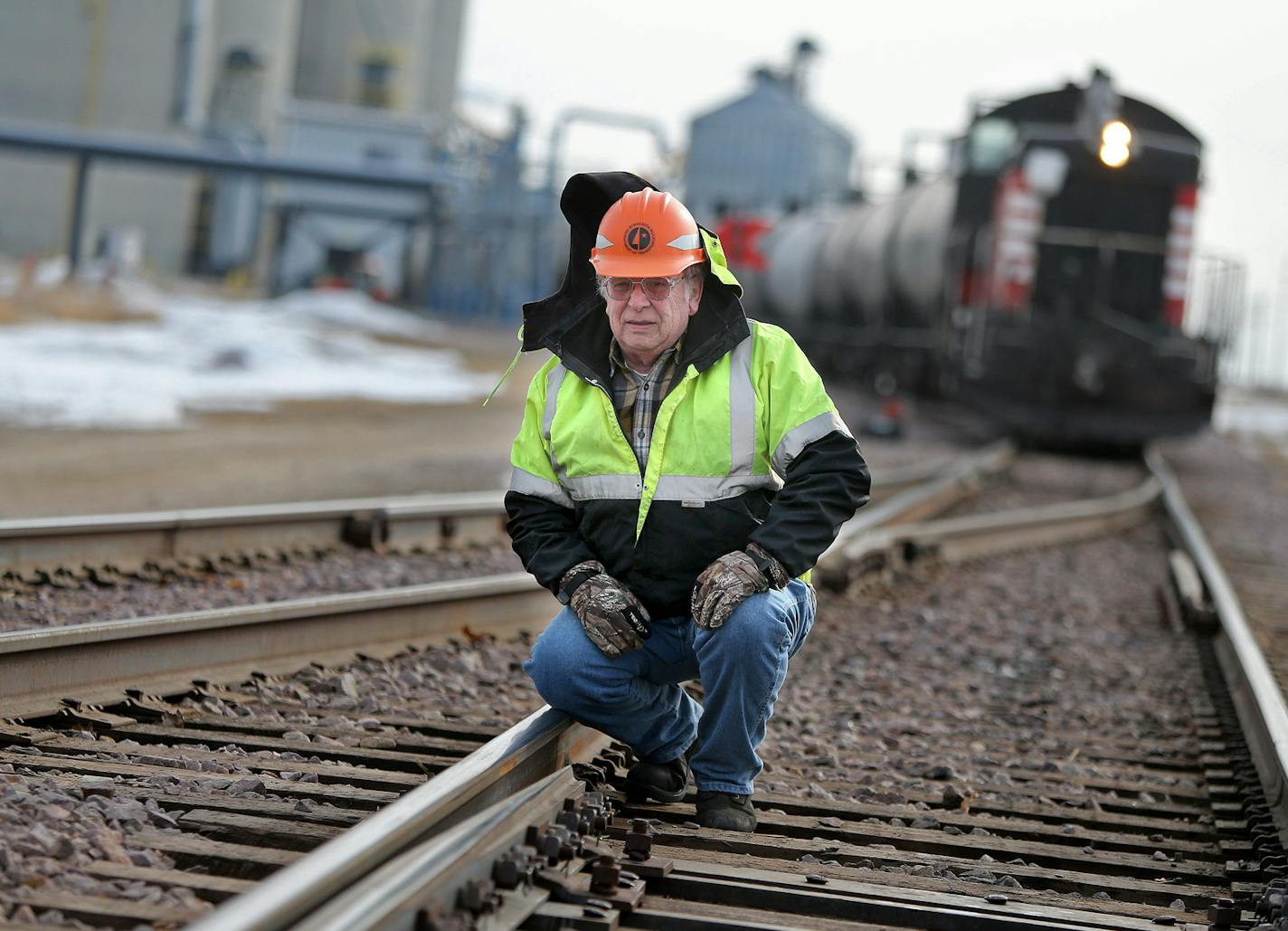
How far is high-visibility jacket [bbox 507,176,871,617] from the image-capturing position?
371cm

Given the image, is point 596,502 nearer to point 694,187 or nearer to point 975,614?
point 975,614

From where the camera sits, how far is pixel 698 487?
3.77 meters

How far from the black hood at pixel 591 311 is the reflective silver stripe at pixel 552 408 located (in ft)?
0.16

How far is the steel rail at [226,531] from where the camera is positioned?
6434mm

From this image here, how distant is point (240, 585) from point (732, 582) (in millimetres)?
3440

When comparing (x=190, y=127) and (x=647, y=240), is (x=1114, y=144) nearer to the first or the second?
(x=647, y=240)

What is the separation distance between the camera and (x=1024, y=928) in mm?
3098

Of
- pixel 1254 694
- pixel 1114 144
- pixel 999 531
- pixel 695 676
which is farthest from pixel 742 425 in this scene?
pixel 999 531

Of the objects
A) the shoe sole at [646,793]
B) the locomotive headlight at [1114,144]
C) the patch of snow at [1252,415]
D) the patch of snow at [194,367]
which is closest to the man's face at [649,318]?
the shoe sole at [646,793]

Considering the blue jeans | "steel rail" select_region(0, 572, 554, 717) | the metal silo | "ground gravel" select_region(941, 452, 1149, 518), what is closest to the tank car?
"ground gravel" select_region(941, 452, 1149, 518)

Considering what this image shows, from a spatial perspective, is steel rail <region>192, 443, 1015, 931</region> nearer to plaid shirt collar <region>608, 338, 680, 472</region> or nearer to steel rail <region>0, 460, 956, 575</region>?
plaid shirt collar <region>608, 338, 680, 472</region>

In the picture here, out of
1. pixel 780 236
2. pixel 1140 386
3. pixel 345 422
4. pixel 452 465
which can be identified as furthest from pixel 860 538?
pixel 780 236

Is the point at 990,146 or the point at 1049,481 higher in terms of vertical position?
the point at 990,146

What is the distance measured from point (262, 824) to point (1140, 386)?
620 inches
